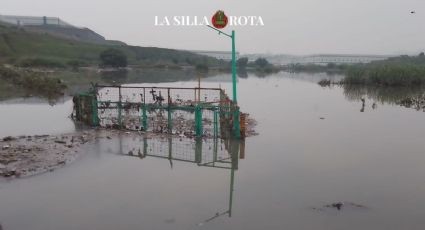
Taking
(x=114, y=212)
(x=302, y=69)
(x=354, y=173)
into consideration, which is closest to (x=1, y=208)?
(x=114, y=212)

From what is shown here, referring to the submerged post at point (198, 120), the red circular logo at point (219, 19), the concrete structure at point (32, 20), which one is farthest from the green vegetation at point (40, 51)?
the concrete structure at point (32, 20)

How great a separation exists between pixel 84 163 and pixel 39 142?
2.81 meters

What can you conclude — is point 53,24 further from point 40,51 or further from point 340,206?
point 340,206

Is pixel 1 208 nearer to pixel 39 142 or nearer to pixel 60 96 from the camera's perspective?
pixel 39 142

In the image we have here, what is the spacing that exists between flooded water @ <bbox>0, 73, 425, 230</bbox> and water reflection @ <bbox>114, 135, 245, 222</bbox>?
0.06 m

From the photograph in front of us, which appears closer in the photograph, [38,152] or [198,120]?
[38,152]

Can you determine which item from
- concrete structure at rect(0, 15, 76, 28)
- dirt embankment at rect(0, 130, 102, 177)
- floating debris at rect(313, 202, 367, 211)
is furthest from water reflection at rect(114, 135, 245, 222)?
concrete structure at rect(0, 15, 76, 28)

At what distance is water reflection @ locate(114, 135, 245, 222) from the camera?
11.8m

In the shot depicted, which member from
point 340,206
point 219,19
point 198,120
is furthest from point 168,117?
point 340,206

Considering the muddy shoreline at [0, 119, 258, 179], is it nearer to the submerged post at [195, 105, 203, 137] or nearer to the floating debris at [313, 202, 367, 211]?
the submerged post at [195, 105, 203, 137]

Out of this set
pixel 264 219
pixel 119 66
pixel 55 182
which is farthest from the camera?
pixel 119 66

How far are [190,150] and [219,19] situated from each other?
16.1ft

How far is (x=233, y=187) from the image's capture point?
9.69m

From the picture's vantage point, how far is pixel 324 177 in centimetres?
1062
